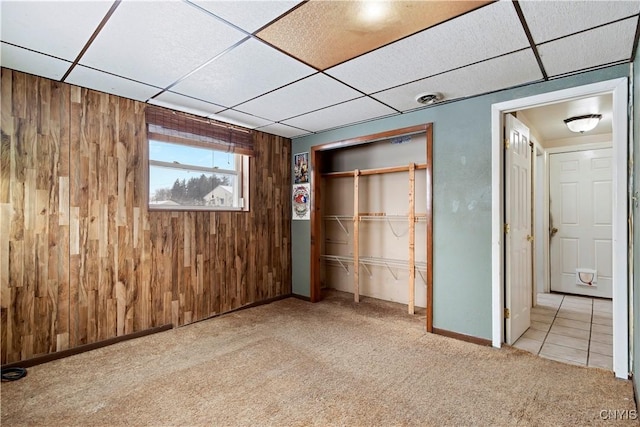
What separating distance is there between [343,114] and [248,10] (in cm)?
198

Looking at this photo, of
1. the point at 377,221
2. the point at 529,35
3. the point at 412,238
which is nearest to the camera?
the point at 529,35

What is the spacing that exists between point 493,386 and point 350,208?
120 inches

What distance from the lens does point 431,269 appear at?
331cm

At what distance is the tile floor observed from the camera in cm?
273

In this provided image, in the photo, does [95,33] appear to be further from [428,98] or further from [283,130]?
[428,98]

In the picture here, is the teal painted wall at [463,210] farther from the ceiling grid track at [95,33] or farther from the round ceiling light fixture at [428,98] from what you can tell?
the ceiling grid track at [95,33]

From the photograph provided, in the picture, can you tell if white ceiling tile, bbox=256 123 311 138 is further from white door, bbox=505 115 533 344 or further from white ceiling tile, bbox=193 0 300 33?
white door, bbox=505 115 533 344

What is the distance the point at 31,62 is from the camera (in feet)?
7.69

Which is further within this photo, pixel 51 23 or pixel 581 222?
pixel 581 222

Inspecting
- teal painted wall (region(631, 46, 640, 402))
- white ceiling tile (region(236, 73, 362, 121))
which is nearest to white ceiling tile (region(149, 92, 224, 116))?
white ceiling tile (region(236, 73, 362, 121))

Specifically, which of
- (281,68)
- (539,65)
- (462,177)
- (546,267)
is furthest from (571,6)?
(546,267)

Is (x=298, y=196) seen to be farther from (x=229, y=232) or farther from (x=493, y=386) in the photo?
(x=493, y=386)

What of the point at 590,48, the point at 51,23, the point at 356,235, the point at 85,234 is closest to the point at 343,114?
the point at 356,235

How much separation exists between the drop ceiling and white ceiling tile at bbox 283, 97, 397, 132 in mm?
233
